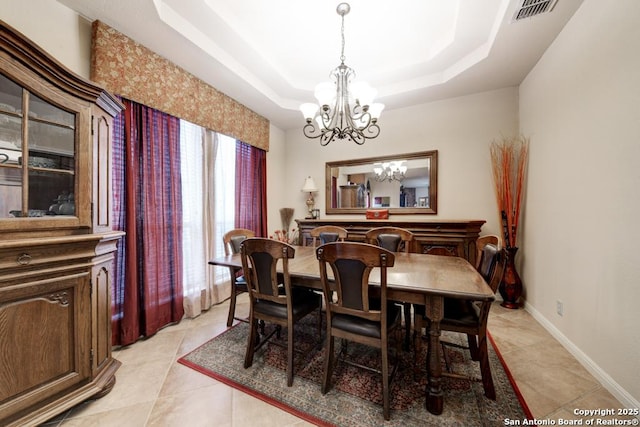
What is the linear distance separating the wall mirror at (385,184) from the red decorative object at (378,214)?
0.26ft

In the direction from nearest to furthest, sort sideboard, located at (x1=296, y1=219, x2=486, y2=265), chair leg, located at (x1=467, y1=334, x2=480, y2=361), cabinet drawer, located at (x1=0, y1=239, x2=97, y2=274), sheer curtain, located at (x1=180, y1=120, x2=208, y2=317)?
cabinet drawer, located at (x1=0, y1=239, x2=97, y2=274)
chair leg, located at (x1=467, y1=334, x2=480, y2=361)
sheer curtain, located at (x1=180, y1=120, x2=208, y2=317)
sideboard, located at (x1=296, y1=219, x2=486, y2=265)

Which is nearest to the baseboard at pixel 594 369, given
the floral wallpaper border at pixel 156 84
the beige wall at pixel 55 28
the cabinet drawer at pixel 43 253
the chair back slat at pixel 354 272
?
the chair back slat at pixel 354 272

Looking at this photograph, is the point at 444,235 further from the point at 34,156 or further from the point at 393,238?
the point at 34,156

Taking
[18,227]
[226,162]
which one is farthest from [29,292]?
[226,162]

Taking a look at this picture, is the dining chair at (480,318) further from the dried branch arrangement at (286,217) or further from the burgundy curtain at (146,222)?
the dried branch arrangement at (286,217)

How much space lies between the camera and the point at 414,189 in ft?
11.5

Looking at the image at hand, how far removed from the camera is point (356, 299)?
140cm

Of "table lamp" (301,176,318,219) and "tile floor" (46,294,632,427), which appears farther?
"table lamp" (301,176,318,219)

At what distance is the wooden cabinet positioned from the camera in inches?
46.1

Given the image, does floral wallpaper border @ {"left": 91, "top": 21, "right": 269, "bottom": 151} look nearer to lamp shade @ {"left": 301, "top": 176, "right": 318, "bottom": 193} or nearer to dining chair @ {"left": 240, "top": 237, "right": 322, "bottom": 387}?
lamp shade @ {"left": 301, "top": 176, "right": 318, "bottom": 193}

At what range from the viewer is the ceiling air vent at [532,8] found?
1795mm

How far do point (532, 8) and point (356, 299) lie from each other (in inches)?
104

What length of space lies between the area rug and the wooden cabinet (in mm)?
741

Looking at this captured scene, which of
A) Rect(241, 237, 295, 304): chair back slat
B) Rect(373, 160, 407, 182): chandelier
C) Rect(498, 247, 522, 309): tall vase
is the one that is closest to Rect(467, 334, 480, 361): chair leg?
Rect(241, 237, 295, 304): chair back slat
